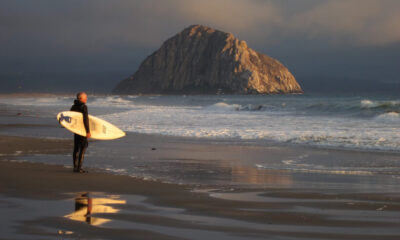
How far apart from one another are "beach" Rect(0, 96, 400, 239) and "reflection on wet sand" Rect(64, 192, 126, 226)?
10 mm

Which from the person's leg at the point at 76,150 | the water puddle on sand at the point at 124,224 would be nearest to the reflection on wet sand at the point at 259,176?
the water puddle on sand at the point at 124,224

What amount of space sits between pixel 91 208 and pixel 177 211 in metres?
0.95

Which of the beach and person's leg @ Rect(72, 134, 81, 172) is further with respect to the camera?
person's leg @ Rect(72, 134, 81, 172)

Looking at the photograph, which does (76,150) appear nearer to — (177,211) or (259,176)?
(259,176)

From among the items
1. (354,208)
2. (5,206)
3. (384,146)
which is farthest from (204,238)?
(384,146)

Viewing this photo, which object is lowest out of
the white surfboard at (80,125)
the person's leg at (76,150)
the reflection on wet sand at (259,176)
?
the reflection on wet sand at (259,176)

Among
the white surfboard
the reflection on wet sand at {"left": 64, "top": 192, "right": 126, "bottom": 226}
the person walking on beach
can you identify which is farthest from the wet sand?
the white surfboard

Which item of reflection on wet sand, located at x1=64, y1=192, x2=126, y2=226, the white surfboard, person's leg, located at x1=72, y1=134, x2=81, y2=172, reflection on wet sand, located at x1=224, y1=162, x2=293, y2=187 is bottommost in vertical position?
reflection on wet sand, located at x1=64, y1=192, x2=126, y2=226

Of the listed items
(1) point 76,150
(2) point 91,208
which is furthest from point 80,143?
(2) point 91,208

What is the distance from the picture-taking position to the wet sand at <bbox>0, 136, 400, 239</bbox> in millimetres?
4551

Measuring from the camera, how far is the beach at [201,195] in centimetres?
467

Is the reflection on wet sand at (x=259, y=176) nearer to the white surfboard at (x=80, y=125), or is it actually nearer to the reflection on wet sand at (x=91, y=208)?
the reflection on wet sand at (x=91, y=208)

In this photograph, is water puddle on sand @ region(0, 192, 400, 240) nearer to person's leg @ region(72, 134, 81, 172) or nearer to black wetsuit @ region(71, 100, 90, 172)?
black wetsuit @ region(71, 100, 90, 172)

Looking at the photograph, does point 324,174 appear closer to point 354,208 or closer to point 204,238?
point 354,208
